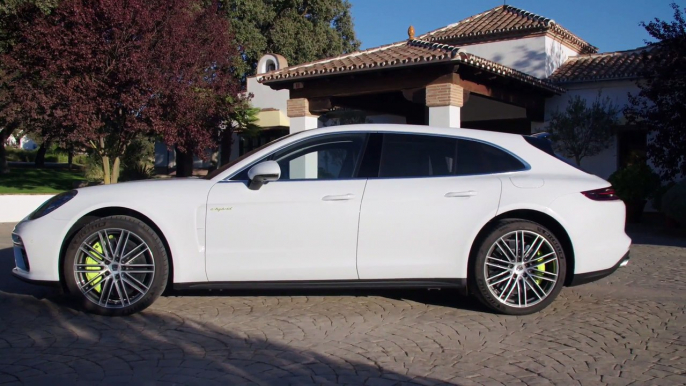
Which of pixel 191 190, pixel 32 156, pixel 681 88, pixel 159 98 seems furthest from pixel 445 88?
pixel 32 156

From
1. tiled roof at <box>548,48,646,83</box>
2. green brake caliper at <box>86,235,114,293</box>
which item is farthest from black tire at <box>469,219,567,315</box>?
tiled roof at <box>548,48,646,83</box>

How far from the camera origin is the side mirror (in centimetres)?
501

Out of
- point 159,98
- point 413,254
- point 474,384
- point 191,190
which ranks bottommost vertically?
point 474,384

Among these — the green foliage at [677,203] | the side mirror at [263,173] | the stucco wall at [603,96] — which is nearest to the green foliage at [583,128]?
the stucco wall at [603,96]

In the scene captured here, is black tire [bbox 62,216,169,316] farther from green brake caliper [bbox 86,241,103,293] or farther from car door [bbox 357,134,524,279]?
car door [bbox 357,134,524,279]

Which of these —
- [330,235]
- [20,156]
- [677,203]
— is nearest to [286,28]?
[677,203]

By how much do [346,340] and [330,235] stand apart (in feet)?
3.01

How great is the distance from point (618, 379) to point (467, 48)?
1802cm

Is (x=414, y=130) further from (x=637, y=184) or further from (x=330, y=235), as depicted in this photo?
(x=637, y=184)

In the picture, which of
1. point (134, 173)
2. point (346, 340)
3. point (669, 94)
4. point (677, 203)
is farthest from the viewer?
point (134, 173)

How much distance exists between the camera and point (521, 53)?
1927 centimetres

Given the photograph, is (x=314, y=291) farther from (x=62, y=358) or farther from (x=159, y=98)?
(x=159, y=98)

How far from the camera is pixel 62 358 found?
4109 mm

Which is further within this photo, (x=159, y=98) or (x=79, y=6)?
(x=159, y=98)
